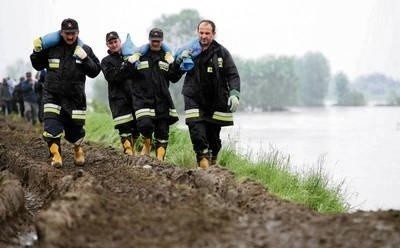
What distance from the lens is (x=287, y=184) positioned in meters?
8.95

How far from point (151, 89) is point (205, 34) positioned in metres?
1.71

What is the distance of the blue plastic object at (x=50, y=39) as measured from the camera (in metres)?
8.19

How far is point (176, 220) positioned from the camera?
167 inches

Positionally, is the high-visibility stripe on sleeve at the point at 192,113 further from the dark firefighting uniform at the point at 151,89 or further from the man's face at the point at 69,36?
Result: the man's face at the point at 69,36

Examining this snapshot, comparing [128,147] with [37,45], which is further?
[128,147]

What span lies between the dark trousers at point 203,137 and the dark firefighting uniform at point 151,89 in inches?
44.2

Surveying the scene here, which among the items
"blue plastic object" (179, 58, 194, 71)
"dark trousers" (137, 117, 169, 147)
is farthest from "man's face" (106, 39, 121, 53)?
"blue plastic object" (179, 58, 194, 71)

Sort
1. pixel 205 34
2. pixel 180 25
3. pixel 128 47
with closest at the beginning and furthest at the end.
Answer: pixel 205 34
pixel 128 47
pixel 180 25

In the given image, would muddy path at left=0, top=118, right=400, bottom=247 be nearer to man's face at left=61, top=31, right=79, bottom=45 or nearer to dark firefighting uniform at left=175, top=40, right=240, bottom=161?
dark firefighting uniform at left=175, top=40, right=240, bottom=161

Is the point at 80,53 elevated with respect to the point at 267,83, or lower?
elevated

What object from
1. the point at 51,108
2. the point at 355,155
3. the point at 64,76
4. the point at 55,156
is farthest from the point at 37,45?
the point at 355,155

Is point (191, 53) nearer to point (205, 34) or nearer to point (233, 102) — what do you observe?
point (205, 34)

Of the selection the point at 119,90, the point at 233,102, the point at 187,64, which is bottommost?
the point at 233,102

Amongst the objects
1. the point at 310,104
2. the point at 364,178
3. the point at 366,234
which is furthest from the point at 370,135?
the point at 310,104
